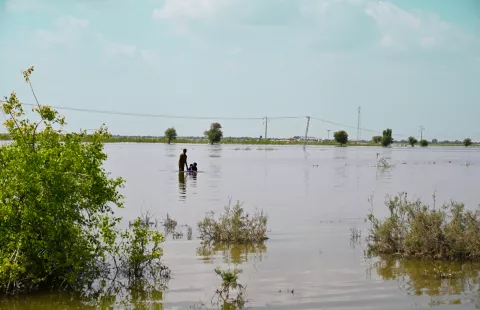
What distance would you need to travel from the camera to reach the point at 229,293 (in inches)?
431

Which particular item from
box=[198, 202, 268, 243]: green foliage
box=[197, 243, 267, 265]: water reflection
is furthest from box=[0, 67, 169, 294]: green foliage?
box=[198, 202, 268, 243]: green foliage

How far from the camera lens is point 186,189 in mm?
31375

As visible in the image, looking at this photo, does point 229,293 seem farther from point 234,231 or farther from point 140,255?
point 234,231

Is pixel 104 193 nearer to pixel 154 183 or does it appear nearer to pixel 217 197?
pixel 217 197

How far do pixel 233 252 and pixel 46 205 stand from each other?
226 inches

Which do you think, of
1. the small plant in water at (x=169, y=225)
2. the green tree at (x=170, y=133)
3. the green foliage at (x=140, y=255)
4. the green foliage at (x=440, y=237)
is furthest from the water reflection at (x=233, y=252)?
the green tree at (x=170, y=133)

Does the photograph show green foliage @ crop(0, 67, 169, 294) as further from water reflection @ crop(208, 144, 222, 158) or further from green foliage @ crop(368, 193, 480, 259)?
water reflection @ crop(208, 144, 222, 158)

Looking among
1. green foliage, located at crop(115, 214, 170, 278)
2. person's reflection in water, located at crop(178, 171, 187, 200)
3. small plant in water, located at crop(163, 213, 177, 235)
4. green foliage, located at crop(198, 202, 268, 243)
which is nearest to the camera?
green foliage, located at crop(115, 214, 170, 278)

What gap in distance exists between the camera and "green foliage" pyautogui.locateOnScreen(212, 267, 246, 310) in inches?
408

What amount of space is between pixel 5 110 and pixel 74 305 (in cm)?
433

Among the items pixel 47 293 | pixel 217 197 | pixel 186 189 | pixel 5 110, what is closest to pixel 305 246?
pixel 47 293

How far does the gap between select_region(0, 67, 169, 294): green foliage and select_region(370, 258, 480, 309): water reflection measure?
17.3ft

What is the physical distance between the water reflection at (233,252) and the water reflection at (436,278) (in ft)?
10.1

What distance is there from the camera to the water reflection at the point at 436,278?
1086 cm
